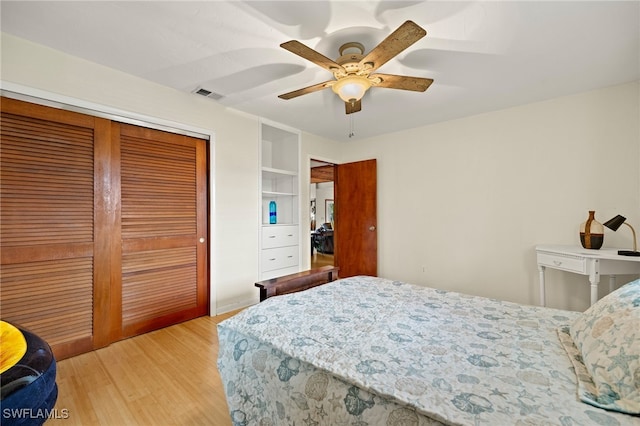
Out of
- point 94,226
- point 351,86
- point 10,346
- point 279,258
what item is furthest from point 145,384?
point 351,86

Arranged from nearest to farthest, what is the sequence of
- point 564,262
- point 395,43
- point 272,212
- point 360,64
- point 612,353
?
1. point 612,353
2. point 395,43
3. point 360,64
4. point 564,262
5. point 272,212

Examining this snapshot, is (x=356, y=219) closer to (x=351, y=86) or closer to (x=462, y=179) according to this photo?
(x=462, y=179)

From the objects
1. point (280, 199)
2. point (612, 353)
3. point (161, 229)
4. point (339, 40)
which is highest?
point (339, 40)

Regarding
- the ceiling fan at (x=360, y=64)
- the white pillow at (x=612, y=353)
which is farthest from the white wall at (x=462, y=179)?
the white pillow at (x=612, y=353)

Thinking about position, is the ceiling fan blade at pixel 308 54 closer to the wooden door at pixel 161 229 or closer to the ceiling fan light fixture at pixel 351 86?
the ceiling fan light fixture at pixel 351 86

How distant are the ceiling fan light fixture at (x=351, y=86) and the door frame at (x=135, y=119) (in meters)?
1.72

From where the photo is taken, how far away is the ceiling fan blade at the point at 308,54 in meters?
1.56

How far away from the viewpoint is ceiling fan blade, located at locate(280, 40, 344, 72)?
156 centimetres

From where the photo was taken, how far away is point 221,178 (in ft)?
10.4

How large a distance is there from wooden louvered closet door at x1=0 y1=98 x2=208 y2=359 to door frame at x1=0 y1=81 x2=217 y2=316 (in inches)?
2.2

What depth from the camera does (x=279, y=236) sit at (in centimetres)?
383

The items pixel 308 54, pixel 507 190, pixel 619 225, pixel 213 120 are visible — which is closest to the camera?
pixel 308 54

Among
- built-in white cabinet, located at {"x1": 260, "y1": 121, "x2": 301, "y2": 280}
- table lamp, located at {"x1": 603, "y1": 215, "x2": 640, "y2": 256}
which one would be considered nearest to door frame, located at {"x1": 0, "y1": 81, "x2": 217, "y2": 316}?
built-in white cabinet, located at {"x1": 260, "y1": 121, "x2": 301, "y2": 280}

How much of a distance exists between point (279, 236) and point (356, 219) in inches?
54.1
